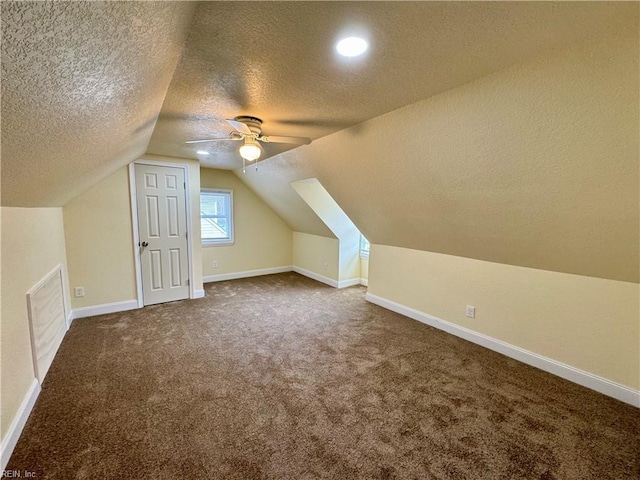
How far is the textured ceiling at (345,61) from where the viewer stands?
109 centimetres

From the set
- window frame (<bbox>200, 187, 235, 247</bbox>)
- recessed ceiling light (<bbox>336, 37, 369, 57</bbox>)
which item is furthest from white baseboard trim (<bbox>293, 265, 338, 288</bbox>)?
recessed ceiling light (<bbox>336, 37, 369, 57</bbox>)

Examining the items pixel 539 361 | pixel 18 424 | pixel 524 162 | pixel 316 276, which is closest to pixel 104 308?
pixel 18 424

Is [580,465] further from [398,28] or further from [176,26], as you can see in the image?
[176,26]

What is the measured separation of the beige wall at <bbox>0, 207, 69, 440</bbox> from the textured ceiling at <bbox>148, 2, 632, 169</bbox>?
1281 mm

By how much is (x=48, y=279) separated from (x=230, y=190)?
3328 millimetres

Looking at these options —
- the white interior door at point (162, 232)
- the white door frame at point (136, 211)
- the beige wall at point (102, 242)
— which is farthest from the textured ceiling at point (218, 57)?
the white interior door at point (162, 232)

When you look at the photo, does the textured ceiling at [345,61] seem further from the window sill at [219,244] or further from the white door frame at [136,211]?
the window sill at [219,244]

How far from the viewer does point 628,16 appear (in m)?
1.09

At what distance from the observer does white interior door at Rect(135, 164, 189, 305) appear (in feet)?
12.8

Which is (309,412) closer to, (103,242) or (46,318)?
(46,318)

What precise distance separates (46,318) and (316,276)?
3948 millimetres

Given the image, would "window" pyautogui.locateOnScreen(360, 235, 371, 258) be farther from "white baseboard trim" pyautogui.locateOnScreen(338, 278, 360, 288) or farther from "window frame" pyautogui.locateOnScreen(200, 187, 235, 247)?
"window frame" pyautogui.locateOnScreen(200, 187, 235, 247)

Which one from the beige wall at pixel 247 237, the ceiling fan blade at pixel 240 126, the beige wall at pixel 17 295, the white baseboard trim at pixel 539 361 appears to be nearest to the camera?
the beige wall at pixel 17 295

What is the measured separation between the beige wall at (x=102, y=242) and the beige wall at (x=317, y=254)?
3.04 m
